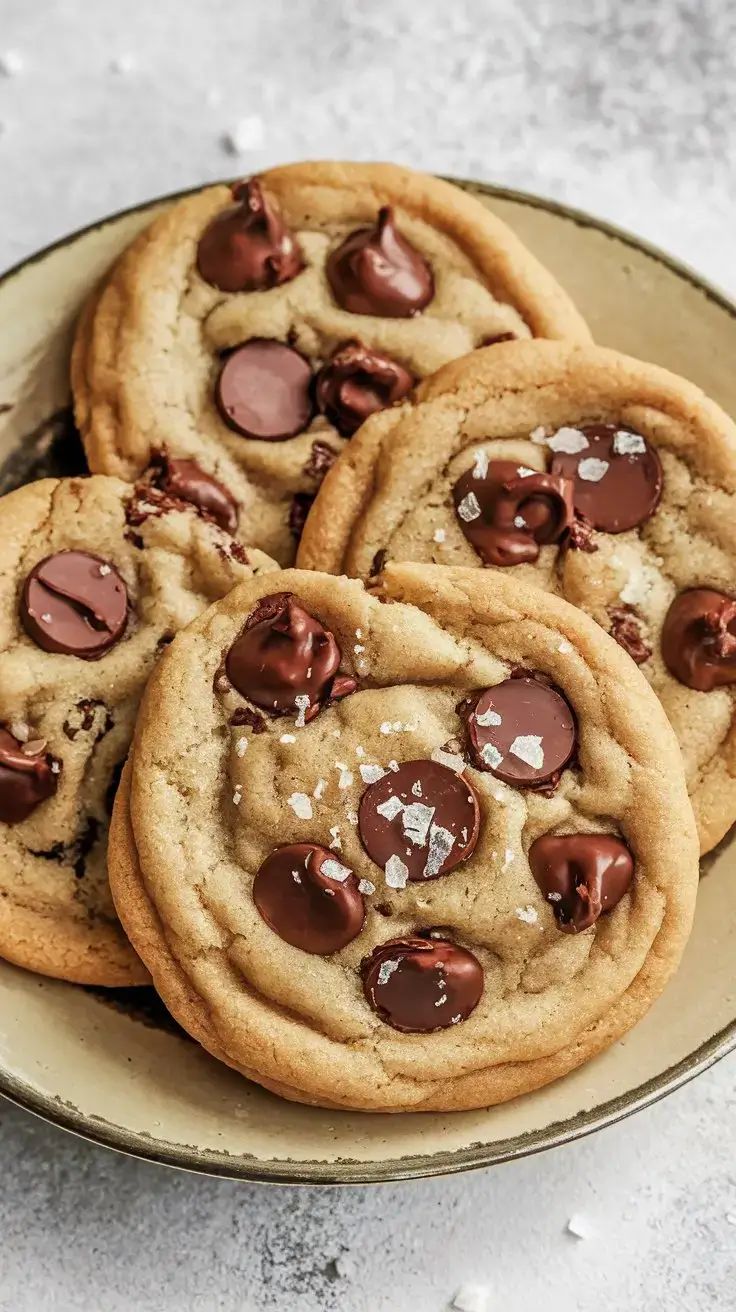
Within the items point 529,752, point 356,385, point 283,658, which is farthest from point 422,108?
point 529,752

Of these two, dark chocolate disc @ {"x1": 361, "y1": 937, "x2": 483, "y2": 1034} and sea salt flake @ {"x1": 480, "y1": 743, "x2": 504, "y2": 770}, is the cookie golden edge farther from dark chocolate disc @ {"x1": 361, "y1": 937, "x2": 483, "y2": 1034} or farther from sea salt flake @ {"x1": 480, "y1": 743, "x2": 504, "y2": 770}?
dark chocolate disc @ {"x1": 361, "y1": 937, "x2": 483, "y2": 1034}

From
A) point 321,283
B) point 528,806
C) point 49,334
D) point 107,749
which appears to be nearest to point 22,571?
point 107,749

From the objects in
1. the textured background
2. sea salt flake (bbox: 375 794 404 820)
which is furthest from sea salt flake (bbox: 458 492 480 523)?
the textured background

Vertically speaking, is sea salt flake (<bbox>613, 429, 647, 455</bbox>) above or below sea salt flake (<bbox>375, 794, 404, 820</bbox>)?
above

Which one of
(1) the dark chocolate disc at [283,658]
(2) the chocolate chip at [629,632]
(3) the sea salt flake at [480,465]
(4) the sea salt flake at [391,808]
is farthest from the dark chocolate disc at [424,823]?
(3) the sea salt flake at [480,465]

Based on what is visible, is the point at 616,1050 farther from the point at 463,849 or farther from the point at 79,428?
the point at 79,428

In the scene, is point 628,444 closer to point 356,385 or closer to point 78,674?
point 356,385
